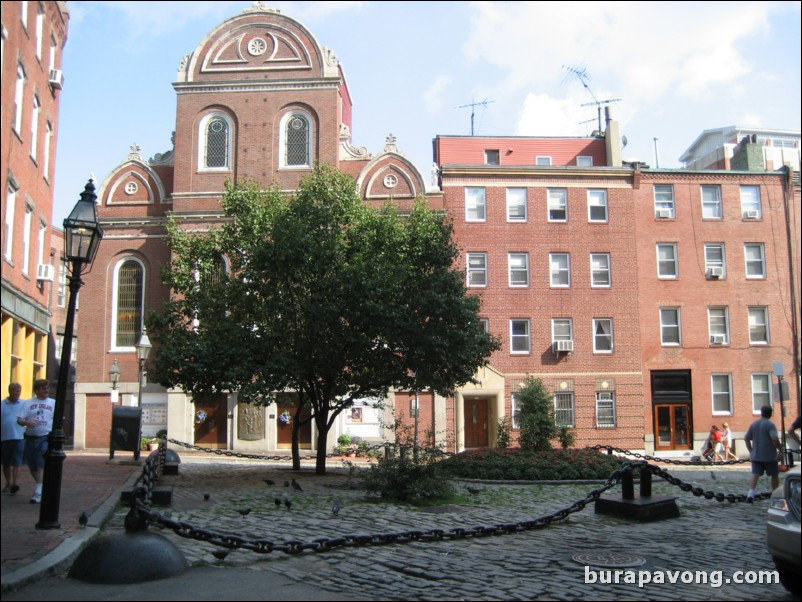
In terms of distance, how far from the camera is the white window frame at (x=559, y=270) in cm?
3753

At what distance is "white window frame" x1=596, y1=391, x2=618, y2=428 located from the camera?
36.7m

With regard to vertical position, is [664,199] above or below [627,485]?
above

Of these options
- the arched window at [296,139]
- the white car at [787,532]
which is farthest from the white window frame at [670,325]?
the white car at [787,532]

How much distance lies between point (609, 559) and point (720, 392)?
3139 centimetres

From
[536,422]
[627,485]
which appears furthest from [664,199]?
[627,485]

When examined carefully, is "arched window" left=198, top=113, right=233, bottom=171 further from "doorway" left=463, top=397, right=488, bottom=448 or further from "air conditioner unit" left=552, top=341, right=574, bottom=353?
"air conditioner unit" left=552, top=341, right=574, bottom=353

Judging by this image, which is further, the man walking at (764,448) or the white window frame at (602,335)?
the white window frame at (602,335)

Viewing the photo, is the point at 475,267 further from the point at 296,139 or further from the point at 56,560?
the point at 56,560

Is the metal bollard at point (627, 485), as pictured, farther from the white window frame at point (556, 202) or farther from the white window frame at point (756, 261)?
the white window frame at point (756, 261)

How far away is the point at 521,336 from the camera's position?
121 ft

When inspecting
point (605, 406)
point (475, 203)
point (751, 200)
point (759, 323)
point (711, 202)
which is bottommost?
point (605, 406)

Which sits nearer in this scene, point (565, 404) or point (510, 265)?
point (565, 404)

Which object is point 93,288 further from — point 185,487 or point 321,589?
point 321,589

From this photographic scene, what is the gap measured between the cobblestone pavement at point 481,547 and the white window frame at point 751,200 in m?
26.6
